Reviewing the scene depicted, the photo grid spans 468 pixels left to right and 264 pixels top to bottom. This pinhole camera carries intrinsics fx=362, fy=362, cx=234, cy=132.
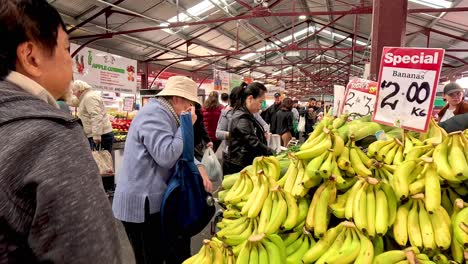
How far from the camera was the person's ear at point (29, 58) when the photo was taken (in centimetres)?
78

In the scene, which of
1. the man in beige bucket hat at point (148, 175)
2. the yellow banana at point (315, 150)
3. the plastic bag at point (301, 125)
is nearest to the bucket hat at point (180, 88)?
the man in beige bucket hat at point (148, 175)

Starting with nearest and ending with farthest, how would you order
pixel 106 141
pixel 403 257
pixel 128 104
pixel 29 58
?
1. pixel 29 58
2. pixel 403 257
3. pixel 106 141
4. pixel 128 104

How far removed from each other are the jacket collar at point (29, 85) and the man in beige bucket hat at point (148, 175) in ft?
4.40

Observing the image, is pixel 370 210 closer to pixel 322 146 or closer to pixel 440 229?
pixel 440 229

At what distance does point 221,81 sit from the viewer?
1159 cm

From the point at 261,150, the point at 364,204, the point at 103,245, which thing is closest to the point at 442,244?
the point at 364,204

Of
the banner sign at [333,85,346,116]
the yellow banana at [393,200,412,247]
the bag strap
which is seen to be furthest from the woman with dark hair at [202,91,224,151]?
the yellow banana at [393,200,412,247]

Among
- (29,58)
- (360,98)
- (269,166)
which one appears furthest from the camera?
(360,98)

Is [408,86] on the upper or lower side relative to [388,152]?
upper

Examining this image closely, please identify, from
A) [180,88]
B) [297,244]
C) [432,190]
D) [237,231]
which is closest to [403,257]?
[432,190]

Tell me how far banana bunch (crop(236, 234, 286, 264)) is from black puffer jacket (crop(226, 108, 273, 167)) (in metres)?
2.29

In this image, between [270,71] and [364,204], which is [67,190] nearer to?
[364,204]

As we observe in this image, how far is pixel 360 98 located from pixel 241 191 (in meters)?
1.25

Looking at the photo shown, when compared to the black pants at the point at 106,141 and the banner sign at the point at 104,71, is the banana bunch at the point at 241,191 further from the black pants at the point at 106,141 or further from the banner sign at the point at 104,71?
the banner sign at the point at 104,71
